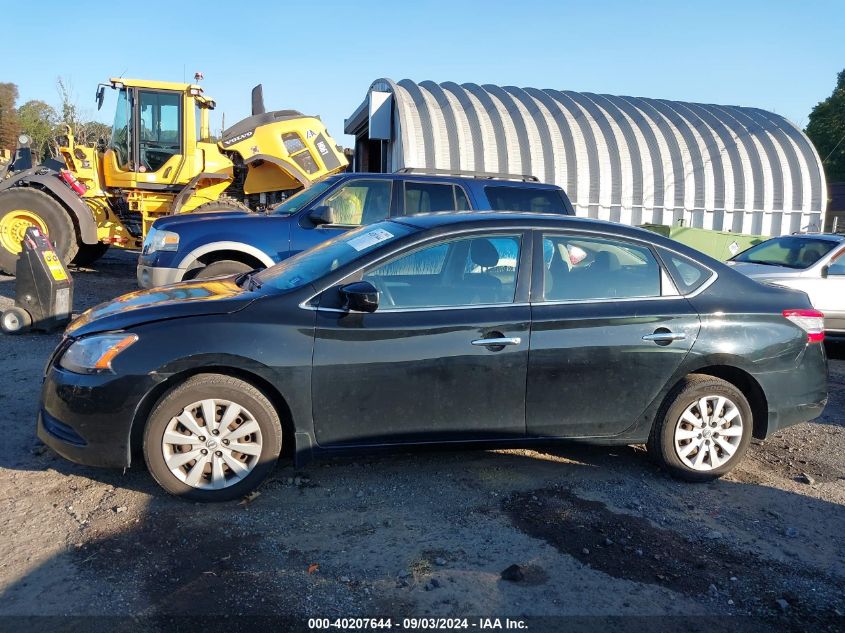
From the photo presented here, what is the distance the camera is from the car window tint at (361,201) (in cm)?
753

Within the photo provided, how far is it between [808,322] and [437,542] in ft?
9.77

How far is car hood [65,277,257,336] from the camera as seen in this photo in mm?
3859

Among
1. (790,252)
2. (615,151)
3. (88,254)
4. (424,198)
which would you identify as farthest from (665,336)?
(615,151)

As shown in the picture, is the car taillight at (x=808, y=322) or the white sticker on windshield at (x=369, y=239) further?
the car taillight at (x=808, y=322)

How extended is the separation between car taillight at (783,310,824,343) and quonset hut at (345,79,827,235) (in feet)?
38.7

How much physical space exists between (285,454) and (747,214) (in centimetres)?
1732

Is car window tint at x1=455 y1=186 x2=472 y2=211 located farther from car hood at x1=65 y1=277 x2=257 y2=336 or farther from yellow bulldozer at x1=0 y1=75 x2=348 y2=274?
yellow bulldozer at x1=0 y1=75 x2=348 y2=274

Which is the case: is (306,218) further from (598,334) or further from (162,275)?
(598,334)

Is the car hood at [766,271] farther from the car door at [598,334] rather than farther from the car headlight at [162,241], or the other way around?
the car headlight at [162,241]

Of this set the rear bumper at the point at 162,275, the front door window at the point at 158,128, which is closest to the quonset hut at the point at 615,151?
the front door window at the point at 158,128

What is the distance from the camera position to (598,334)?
422 centimetres

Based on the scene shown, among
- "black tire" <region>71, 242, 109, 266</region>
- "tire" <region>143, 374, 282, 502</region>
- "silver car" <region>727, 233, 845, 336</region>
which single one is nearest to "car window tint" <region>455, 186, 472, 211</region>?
"silver car" <region>727, 233, 845, 336</region>

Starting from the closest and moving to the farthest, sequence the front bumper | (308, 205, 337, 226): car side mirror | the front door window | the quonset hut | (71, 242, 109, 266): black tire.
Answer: the front bumper < (308, 205, 337, 226): car side mirror < the front door window < (71, 242, 109, 266): black tire < the quonset hut

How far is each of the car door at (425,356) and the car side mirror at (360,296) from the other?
0.07 m
